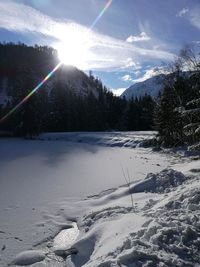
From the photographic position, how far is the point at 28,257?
251 inches

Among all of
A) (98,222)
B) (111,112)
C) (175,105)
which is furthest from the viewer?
(111,112)

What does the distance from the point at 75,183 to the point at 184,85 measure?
25.0 meters

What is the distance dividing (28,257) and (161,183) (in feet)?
21.7

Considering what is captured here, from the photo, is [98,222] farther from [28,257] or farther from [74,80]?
[74,80]

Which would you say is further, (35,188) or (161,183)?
(35,188)

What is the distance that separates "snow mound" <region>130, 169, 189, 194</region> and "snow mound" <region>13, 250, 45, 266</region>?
18.0 ft

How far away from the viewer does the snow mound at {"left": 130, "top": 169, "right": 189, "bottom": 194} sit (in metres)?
11.4

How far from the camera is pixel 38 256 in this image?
643 centimetres

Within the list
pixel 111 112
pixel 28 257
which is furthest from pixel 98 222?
pixel 111 112

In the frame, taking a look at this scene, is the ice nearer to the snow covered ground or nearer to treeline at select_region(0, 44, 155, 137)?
the snow covered ground

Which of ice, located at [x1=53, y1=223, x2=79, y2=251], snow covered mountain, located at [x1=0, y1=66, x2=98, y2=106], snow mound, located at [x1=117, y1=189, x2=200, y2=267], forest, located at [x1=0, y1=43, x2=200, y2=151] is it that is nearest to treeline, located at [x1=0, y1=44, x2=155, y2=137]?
forest, located at [x1=0, y1=43, x2=200, y2=151]

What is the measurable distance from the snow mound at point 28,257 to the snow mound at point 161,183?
5.50 metres

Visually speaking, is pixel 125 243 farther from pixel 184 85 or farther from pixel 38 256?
pixel 184 85

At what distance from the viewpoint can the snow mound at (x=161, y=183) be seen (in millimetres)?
11362
